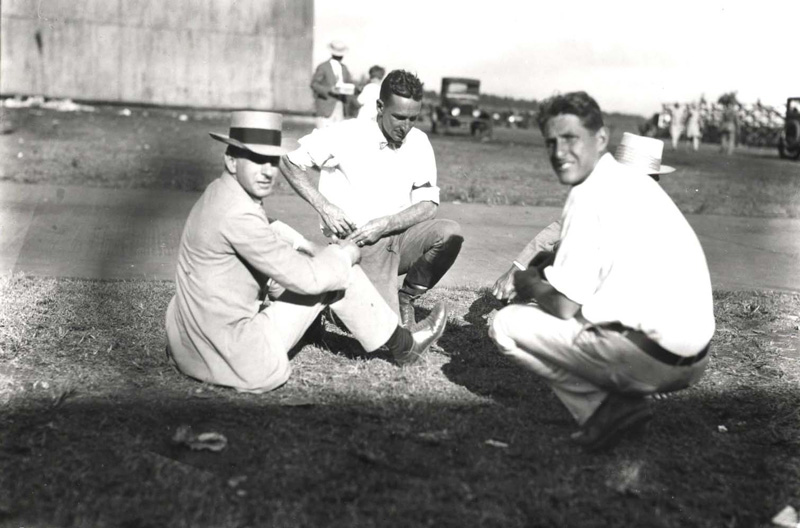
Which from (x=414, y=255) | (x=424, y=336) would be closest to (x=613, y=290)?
(x=424, y=336)

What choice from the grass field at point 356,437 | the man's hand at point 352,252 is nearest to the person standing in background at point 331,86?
the grass field at point 356,437

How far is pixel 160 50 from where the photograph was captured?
74.0ft

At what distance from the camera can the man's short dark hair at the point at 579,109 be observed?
3.45 m

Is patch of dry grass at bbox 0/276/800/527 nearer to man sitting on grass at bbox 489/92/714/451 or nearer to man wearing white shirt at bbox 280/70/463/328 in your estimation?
man sitting on grass at bbox 489/92/714/451

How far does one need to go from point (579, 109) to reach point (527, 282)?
717 millimetres

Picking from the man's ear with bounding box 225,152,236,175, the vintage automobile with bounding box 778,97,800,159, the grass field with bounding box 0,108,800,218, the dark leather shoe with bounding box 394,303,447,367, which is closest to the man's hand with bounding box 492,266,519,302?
the dark leather shoe with bounding box 394,303,447,367

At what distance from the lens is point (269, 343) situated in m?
4.02

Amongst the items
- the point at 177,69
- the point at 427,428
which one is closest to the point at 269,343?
the point at 427,428

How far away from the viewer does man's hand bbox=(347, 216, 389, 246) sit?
15.7ft

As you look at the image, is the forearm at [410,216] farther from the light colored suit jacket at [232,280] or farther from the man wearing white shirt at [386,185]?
the light colored suit jacket at [232,280]

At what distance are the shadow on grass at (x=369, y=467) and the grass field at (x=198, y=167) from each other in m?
6.99

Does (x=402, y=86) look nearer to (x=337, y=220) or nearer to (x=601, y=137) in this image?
(x=337, y=220)

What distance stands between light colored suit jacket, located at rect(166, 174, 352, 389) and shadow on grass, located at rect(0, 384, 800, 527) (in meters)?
0.19

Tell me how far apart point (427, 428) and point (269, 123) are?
→ 4.93 feet
